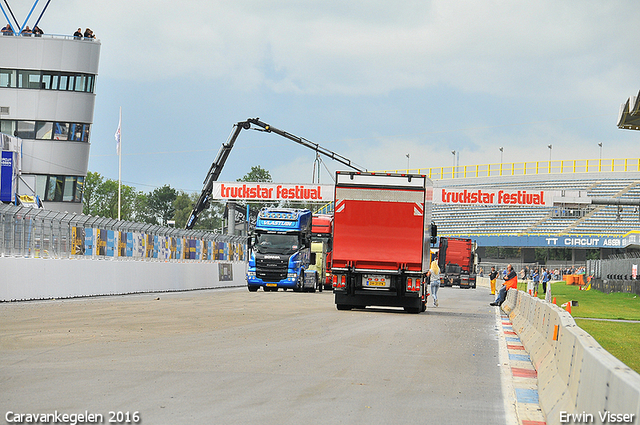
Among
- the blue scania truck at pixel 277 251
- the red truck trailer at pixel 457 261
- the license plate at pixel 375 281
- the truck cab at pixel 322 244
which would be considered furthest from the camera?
the red truck trailer at pixel 457 261

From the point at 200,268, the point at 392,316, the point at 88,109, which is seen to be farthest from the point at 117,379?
the point at 88,109

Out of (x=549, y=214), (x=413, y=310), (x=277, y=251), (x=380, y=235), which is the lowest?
(x=413, y=310)

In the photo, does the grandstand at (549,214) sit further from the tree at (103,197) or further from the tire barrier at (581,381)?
the tire barrier at (581,381)

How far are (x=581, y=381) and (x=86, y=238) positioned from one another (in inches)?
984

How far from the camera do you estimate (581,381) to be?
6172mm

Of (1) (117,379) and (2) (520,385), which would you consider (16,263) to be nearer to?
(1) (117,379)

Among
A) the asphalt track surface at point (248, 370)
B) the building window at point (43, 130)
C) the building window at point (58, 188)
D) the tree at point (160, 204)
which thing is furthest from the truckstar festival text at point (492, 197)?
the tree at point (160, 204)

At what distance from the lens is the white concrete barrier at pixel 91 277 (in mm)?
24266

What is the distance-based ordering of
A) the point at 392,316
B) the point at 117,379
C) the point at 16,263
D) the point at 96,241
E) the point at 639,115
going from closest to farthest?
the point at 117,379
the point at 392,316
the point at 16,263
the point at 639,115
the point at 96,241

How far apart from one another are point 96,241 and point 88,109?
3585 centimetres

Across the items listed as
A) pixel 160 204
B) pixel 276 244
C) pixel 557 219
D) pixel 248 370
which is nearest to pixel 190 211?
pixel 160 204

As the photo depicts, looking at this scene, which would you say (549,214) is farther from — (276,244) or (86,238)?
(86,238)

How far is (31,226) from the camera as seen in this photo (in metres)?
25.6

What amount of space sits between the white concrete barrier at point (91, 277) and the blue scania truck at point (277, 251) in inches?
136
